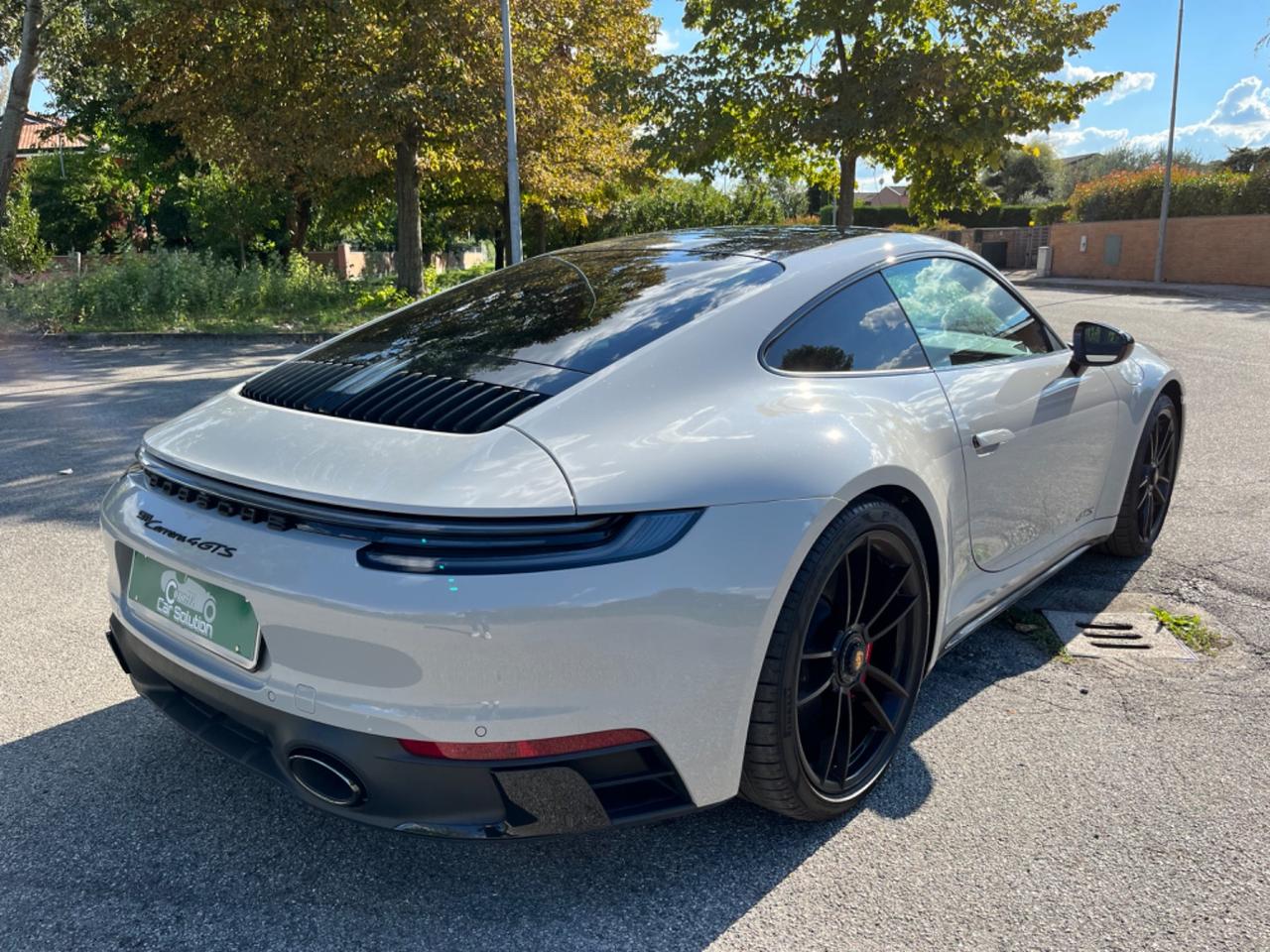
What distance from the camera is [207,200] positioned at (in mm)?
31016

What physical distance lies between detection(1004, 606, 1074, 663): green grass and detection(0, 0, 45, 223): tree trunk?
59.6ft

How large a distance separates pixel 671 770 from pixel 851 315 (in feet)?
4.54

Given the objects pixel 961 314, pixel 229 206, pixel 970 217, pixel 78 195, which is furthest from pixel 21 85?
pixel 970 217

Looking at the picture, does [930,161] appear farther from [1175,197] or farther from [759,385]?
[1175,197]

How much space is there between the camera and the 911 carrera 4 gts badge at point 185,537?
6.54 feet

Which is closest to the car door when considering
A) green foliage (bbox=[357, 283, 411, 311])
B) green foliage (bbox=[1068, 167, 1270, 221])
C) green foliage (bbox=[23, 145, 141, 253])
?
green foliage (bbox=[357, 283, 411, 311])

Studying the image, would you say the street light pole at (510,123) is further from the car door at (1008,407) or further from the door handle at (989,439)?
the door handle at (989,439)

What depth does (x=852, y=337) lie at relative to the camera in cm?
266

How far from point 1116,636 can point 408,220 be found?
15907 millimetres

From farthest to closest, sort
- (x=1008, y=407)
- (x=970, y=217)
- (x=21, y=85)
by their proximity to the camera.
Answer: (x=970, y=217)
(x=21, y=85)
(x=1008, y=407)

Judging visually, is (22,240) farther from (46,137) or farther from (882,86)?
(882,86)

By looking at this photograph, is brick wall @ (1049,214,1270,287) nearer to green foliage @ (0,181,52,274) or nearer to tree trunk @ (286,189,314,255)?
tree trunk @ (286,189,314,255)

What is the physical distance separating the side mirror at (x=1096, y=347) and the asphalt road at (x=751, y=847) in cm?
106

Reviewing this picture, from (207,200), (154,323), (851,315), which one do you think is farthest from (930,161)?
(207,200)
